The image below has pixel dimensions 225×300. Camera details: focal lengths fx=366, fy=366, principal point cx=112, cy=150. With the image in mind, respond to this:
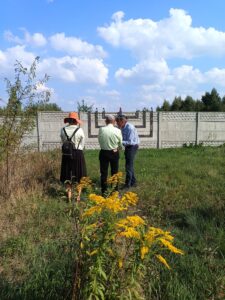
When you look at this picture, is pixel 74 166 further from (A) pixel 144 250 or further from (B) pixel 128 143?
(A) pixel 144 250

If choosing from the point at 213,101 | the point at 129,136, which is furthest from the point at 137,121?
the point at 213,101

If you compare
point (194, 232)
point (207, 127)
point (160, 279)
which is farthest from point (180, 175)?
point (207, 127)

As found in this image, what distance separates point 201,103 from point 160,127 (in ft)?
89.6

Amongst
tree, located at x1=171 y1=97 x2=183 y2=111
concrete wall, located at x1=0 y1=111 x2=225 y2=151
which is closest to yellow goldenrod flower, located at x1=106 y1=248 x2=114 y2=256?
concrete wall, located at x1=0 y1=111 x2=225 y2=151

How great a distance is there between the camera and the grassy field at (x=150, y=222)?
314 cm

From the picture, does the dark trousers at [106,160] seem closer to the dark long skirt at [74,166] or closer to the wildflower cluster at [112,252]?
the dark long skirt at [74,166]

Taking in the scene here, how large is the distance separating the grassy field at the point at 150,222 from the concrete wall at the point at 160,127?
8.88 metres

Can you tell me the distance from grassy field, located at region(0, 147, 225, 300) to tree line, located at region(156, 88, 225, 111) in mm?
34164

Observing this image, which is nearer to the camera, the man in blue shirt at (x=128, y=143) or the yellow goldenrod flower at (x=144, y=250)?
the yellow goldenrod flower at (x=144, y=250)

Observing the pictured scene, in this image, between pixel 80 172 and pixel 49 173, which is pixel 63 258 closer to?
pixel 80 172

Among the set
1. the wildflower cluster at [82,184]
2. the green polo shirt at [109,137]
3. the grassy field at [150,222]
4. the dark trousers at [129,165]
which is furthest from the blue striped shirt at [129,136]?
the wildflower cluster at [82,184]

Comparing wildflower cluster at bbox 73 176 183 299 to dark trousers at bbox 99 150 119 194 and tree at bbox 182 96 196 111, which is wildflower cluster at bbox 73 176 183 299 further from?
tree at bbox 182 96 196 111

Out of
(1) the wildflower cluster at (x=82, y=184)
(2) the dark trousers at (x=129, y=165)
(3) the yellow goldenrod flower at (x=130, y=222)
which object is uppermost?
(1) the wildflower cluster at (x=82, y=184)

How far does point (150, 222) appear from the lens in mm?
4770
